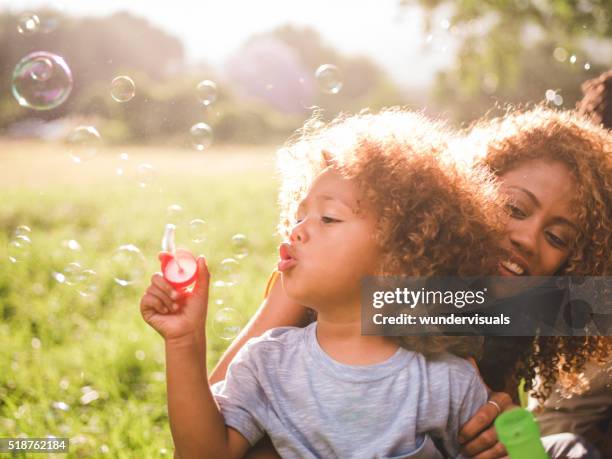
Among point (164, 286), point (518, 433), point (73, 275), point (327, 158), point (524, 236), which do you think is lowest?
point (518, 433)

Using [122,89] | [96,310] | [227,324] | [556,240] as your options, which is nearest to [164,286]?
[227,324]

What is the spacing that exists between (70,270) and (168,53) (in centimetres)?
2182

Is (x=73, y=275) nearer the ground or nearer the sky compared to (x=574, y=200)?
nearer the sky

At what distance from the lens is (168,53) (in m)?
23.0

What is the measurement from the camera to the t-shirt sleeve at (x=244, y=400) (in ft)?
4.64

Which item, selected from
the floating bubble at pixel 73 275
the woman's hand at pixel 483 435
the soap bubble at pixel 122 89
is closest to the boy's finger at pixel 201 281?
the woman's hand at pixel 483 435

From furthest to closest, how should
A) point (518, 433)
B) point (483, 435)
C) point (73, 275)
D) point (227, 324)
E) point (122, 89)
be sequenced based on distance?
1. point (122, 89)
2. point (73, 275)
3. point (227, 324)
4. point (483, 435)
5. point (518, 433)

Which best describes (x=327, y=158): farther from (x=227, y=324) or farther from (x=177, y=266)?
(x=227, y=324)

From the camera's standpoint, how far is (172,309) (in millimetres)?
1375

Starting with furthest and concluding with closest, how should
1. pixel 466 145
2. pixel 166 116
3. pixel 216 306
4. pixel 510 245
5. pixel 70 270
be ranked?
pixel 166 116 < pixel 216 306 < pixel 70 270 < pixel 466 145 < pixel 510 245

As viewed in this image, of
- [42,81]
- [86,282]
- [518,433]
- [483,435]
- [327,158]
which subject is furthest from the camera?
[42,81]

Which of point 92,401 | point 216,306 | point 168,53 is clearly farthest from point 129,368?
point 168,53

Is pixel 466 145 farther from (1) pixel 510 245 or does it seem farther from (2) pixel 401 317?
(2) pixel 401 317

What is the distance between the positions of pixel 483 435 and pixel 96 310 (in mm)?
2230
